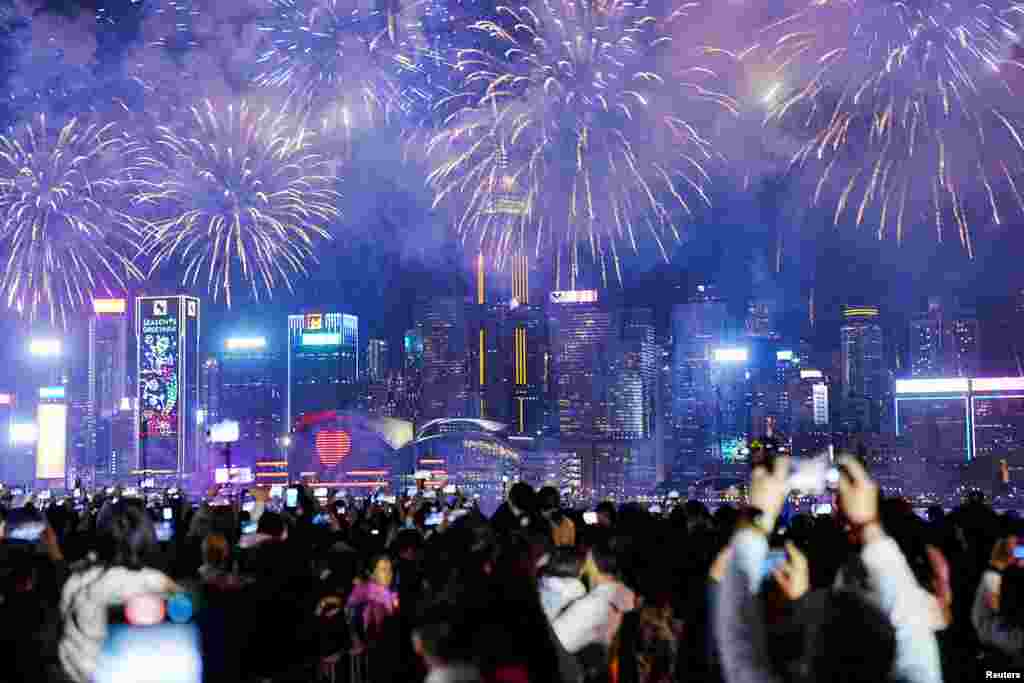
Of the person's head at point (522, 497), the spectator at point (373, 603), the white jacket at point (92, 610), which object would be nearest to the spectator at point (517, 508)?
the person's head at point (522, 497)

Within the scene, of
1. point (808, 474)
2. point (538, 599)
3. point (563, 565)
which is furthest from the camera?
point (563, 565)

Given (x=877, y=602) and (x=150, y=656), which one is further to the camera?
(x=150, y=656)

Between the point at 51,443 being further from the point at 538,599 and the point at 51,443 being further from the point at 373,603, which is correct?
the point at 538,599

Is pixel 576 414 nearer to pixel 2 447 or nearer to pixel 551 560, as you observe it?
pixel 2 447

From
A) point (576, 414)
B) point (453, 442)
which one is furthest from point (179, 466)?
point (576, 414)

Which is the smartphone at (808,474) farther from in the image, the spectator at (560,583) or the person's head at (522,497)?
the person's head at (522,497)

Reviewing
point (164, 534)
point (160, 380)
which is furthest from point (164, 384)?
point (164, 534)
